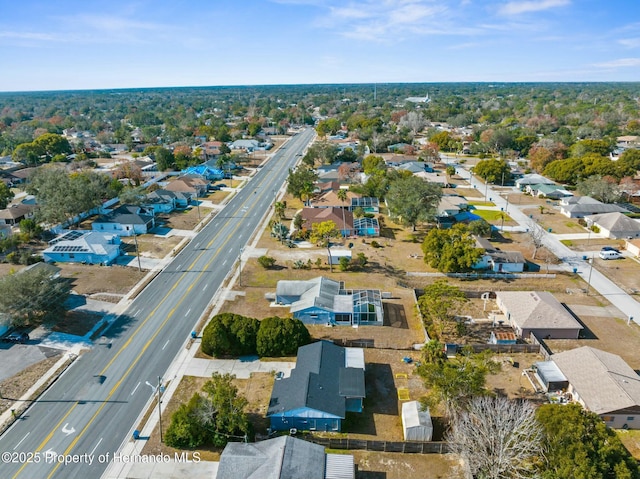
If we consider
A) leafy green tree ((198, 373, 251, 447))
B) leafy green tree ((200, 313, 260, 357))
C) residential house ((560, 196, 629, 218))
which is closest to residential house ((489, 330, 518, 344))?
leafy green tree ((200, 313, 260, 357))

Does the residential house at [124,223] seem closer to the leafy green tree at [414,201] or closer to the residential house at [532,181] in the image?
the leafy green tree at [414,201]

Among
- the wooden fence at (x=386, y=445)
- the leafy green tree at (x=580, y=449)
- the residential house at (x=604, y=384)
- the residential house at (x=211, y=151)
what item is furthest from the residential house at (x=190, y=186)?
the leafy green tree at (x=580, y=449)

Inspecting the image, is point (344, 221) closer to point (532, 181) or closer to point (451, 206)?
point (451, 206)

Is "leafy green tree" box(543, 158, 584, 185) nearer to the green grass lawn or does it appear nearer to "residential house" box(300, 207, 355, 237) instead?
the green grass lawn

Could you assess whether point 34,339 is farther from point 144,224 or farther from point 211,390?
point 144,224

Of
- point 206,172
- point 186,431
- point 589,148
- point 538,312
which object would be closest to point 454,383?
point 538,312

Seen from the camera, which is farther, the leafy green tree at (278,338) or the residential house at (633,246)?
the residential house at (633,246)

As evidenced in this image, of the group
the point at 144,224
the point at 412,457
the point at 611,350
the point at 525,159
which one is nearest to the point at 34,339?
the point at 144,224
